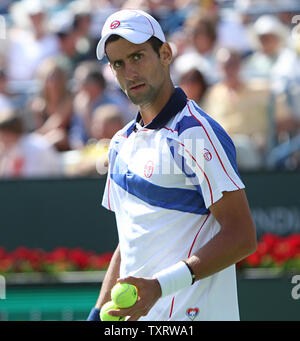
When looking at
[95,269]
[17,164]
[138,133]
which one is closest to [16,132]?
[17,164]

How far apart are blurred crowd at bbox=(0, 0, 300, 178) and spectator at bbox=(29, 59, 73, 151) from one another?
11mm

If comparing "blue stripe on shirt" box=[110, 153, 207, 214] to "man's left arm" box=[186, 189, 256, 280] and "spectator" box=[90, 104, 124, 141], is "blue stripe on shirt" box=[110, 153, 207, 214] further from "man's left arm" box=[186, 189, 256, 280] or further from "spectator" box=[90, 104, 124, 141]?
"spectator" box=[90, 104, 124, 141]

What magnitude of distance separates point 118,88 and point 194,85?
1159 millimetres

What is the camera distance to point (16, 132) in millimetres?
7684

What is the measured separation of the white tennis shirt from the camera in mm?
2924

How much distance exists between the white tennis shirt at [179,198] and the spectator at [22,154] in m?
4.65

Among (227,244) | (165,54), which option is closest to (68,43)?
(165,54)

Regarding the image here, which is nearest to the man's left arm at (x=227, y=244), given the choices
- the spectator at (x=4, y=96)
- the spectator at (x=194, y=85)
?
the spectator at (x=194, y=85)

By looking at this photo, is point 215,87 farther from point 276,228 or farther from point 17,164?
point 17,164

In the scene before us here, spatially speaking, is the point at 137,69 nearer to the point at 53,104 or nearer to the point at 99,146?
the point at 99,146

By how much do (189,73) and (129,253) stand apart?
15.7ft

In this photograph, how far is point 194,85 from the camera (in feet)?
25.3

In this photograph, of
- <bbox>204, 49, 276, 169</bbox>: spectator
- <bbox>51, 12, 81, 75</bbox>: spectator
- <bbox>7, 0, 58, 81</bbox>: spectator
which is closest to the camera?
<bbox>204, 49, 276, 169</bbox>: spectator

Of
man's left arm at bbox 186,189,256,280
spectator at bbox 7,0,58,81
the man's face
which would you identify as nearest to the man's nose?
the man's face
